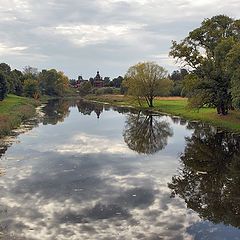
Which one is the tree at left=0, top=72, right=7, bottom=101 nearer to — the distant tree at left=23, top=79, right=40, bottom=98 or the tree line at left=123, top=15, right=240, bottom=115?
the tree line at left=123, top=15, right=240, bottom=115

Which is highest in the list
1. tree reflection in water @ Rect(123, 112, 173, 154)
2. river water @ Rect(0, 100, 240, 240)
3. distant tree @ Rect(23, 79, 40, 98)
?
distant tree @ Rect(23, 79, 40, 98)

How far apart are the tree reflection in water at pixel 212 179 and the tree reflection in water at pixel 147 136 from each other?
3225mm

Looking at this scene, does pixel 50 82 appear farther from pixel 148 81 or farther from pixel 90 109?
pixel 148 81

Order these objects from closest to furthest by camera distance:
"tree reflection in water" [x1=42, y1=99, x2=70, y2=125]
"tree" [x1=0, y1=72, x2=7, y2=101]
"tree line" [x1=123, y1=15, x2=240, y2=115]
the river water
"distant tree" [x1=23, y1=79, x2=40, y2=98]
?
the river water < "tree line" [x1=123, y1=15, x2=240, y2=115] < "tree reflection in water" [x1=42, y1=99, x2=70, y2=125] < "tree" [x1=0, y1=72, x2=7, y2=101] < "distant tree" [x1=23, y1=79, x2=40, y2=98]

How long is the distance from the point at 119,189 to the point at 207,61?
34608 mm

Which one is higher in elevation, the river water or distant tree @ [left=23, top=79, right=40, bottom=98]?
distant tree @ [left=23, top=79, right=40, bottom=98]

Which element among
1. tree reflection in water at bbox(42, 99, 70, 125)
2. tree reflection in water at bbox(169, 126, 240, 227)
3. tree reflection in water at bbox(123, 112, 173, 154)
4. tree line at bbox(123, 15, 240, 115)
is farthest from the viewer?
tree reflection in water at bbox(42, 99, 70, 125)

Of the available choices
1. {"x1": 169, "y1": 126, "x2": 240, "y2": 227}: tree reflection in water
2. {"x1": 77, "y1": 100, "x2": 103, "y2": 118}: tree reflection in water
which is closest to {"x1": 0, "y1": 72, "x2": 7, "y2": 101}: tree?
{"x1": 77, "y1": 100, "x2": 103, "y2": 118}: tree reflection in water

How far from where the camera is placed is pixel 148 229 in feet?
48.9

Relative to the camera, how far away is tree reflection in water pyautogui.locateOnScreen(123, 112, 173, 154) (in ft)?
116

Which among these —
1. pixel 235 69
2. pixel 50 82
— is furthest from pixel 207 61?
pixel 50 82

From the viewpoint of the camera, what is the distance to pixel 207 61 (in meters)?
51.2

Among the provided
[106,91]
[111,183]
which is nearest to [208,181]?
[111,183]

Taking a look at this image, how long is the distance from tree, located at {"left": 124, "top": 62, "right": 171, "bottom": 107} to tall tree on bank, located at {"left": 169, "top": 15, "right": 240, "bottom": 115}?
29.6 m
